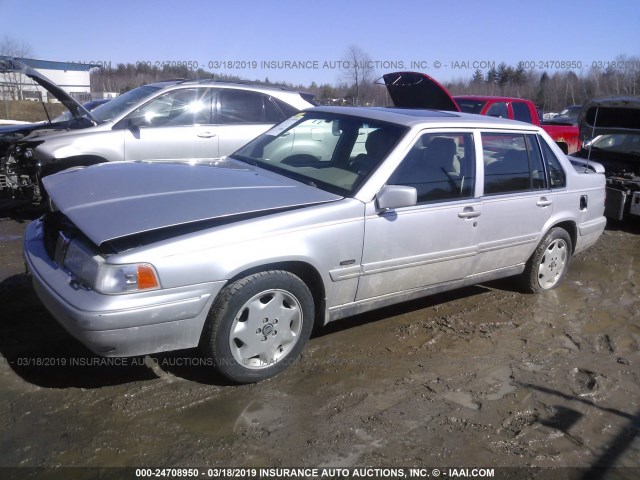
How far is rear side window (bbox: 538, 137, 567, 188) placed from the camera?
4945 mm

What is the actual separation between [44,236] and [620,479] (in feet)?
12.0

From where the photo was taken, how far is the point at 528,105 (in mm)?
12133

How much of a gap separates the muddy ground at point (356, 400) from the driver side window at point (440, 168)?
109 centimetres

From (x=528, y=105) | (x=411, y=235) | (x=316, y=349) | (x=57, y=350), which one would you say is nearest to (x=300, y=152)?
(x=411, y=235)

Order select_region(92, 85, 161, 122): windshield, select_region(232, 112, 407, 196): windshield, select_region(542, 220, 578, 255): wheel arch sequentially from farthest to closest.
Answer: select_region(92, 85, 161, 122): windshield, select_region(542, 220, 578, 255): wheel arch, select_region(232, 112, 407, 196): windshield

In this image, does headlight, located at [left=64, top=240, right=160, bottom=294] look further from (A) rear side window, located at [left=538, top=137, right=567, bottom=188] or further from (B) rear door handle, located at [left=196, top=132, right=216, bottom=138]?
(B) rear door handle, located at [left=196, top=132, right=216, bottom=138]

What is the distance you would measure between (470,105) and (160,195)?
9175 millimetres

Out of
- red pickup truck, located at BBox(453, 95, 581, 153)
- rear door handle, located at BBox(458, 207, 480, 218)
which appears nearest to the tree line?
red pickup truck, located at BBox(453, 95, 581, 153)

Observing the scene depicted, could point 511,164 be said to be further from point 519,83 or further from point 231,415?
point 519,83

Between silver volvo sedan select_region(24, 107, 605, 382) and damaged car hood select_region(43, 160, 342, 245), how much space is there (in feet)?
0.04

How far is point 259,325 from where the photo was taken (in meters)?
3.27

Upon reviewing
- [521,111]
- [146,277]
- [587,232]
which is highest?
[521,111]

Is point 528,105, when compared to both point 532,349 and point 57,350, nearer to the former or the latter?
point 532,349

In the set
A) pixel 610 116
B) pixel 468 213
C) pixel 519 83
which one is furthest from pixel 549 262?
pixel 519 83
